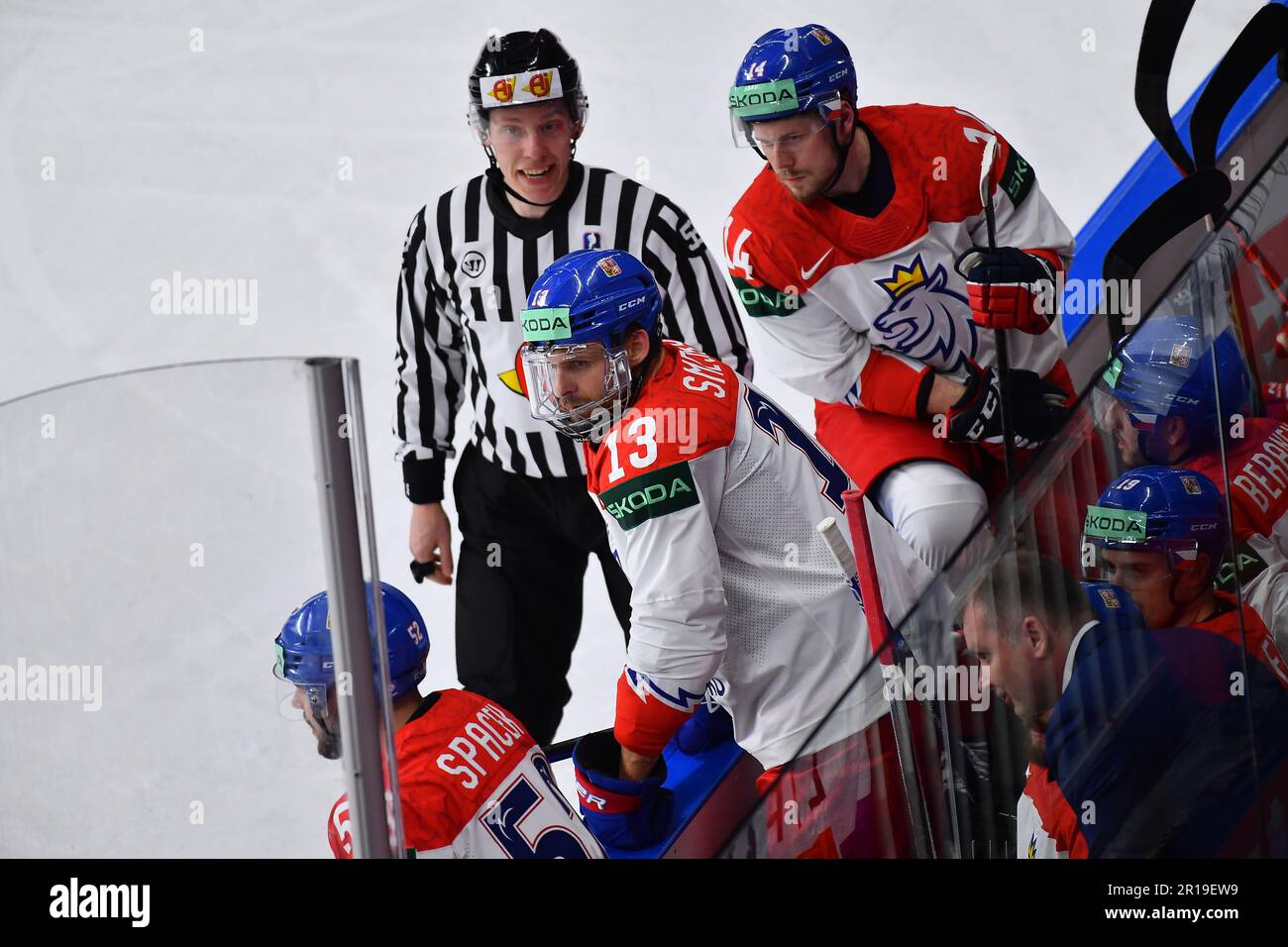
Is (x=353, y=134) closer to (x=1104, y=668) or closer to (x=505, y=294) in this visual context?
(x=505, y=294)

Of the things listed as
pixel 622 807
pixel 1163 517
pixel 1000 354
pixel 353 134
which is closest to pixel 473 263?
pixel 1000 354

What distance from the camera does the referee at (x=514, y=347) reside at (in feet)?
9.00

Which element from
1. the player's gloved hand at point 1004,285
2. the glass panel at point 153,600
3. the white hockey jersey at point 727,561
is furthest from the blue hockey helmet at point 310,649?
the player's gloved hand at point 1004,285

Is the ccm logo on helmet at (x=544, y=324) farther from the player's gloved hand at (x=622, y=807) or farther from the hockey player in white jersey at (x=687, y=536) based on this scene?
the player's gloved hand at (x=622, y=807)

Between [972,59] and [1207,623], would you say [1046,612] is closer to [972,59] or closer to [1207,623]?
[1207,623]

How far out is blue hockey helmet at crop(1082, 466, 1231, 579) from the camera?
1.31 meters

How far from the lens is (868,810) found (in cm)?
120

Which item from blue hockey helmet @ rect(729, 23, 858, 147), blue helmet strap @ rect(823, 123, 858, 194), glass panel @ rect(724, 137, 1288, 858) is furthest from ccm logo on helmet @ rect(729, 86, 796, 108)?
glass panel @ rect(724, 137, 1288, 858)

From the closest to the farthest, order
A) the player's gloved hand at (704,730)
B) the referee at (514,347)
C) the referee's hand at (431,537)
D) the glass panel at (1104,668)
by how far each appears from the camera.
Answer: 1. the glass panel at (1104,668)
2. the player's gloved hand at (704,730)
3. the referee at (514,347)
4. the referee's hand at (431,537)

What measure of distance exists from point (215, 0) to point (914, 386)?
411 centimetres

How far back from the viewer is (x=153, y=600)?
1025 mm

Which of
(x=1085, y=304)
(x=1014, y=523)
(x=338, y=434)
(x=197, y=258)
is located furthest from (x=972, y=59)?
(x=338, y=434)

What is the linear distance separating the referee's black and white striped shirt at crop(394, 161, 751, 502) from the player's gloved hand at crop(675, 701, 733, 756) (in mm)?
720

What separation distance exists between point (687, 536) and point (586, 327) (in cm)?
37
